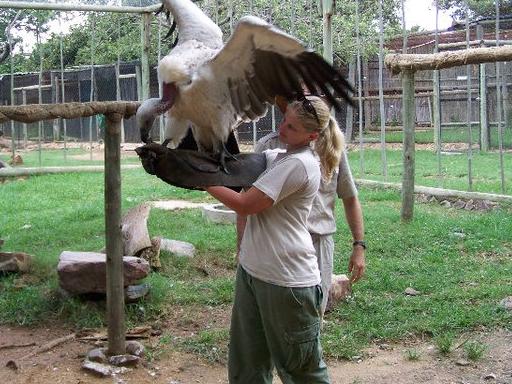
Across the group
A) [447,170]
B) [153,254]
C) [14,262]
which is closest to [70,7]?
[14,262]

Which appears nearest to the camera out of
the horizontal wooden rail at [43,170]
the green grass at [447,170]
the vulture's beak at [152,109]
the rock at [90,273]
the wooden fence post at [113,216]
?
the vulture's beak at [152,109]

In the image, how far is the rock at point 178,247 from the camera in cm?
584

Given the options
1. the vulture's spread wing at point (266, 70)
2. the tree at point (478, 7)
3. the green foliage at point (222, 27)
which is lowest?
the vulture's spread wing at point (266, 70)

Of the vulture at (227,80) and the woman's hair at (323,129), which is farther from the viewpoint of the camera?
the vulture at (227,80)

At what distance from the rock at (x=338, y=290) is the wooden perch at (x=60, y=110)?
6.09 feet

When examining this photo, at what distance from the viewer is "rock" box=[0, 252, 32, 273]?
5.38 m

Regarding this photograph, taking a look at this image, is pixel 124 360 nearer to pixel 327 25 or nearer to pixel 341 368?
pixel 341 368

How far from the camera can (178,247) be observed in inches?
233

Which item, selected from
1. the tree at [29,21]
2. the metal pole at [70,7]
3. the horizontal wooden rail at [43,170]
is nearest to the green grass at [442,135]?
the horizontal wooden rail at [43,170]

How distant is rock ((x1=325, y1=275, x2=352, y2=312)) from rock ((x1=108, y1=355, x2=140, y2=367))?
1.41 metres

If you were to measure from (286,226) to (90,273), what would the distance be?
2.08 metres

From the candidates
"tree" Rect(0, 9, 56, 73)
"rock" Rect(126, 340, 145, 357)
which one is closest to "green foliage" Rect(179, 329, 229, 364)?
"rock" Rect(126, 340, 145, 357)

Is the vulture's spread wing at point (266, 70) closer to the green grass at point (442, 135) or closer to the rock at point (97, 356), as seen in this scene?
the rock at point (97, 356)

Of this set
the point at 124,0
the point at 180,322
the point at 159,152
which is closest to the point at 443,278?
the point at 180,322
